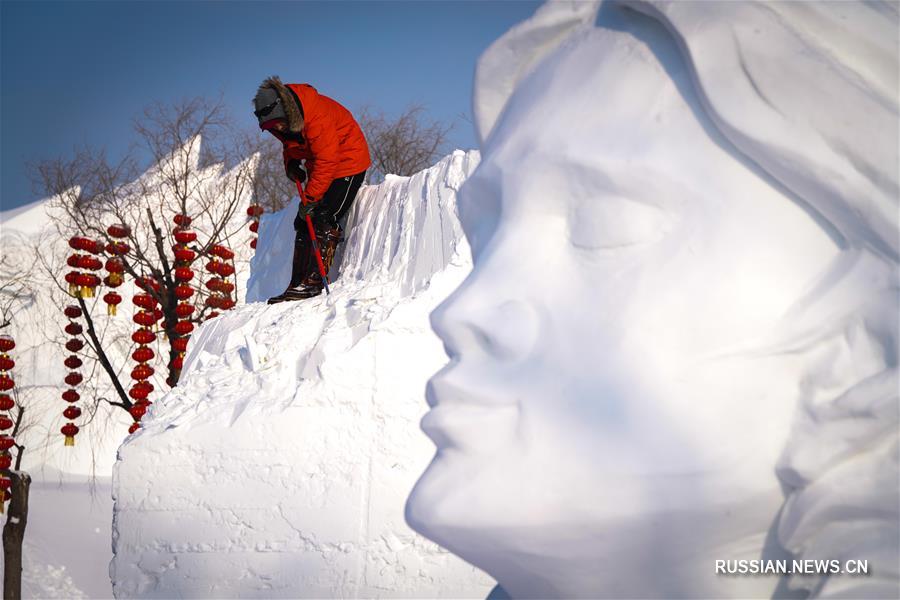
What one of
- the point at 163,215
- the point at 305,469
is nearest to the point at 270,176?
the point at 163,215

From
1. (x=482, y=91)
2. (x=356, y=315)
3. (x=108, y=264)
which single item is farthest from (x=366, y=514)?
(x=108, y=264)

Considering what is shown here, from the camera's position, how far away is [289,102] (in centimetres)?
435

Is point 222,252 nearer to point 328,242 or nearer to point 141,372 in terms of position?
point 141,372

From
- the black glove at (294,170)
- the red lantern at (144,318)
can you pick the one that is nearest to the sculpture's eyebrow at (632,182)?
the black glove at (294,170)

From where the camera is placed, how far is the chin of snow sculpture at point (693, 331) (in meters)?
0.98

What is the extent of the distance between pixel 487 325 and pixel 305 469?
8.13 feet

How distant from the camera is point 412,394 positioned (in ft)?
11.6

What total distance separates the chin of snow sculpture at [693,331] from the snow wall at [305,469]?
2270mm

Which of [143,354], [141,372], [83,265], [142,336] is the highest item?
Answer: [83,265]

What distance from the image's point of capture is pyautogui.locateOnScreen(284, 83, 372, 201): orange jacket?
177 inches

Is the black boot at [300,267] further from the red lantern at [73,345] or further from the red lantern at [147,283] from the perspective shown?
the red lantern at [73,345]

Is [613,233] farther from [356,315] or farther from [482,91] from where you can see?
[356,315]

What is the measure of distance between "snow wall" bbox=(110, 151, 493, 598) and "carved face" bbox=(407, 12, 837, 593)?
89.3 inches

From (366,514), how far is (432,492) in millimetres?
2364
